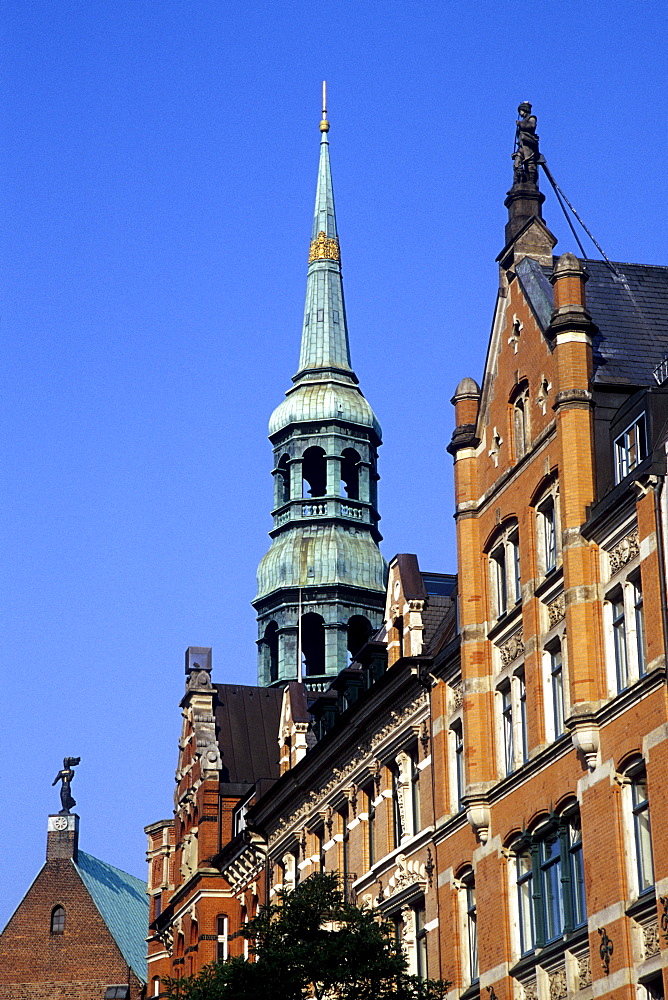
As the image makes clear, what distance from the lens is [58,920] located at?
85.8 metres

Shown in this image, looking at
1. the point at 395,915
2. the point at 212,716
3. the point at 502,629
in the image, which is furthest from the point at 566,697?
the point at 212,716

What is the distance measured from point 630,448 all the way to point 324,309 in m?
50.7

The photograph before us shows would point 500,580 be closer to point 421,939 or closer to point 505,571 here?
point 505,571

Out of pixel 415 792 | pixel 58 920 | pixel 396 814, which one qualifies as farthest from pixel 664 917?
pixel 58 920

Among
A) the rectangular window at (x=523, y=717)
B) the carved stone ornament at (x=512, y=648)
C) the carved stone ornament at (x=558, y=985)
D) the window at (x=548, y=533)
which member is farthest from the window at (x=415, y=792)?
the carved stone ornament at (x=558, y=985)

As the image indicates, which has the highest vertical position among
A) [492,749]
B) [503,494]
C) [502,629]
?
A: [503,494]

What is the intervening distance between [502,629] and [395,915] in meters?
9.50

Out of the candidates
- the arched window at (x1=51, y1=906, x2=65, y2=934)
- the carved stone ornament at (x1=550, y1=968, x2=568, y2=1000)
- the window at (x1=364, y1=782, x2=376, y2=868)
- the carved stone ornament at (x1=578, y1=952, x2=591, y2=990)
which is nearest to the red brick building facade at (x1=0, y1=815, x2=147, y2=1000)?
the arched window at (x1=51, y1=906, x2=65, y2=934)

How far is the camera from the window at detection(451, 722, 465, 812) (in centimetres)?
4200

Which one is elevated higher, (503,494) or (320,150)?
(320,150)

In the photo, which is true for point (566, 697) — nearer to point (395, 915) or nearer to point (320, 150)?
point (395, 915)

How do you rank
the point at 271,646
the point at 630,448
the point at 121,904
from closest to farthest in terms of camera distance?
the point at 630,448, the point at 271,646, the point at 121,904

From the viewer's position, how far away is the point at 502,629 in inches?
1574

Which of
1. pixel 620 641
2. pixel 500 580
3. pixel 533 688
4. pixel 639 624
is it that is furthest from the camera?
pixel 500 580
